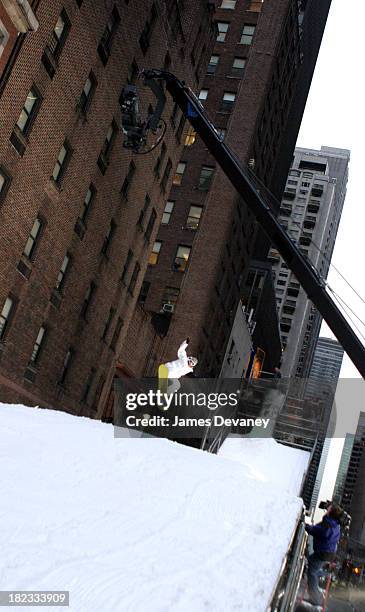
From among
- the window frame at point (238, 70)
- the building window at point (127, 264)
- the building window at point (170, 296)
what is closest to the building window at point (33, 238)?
the building window at point (127, 264)

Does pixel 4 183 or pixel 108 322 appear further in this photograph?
pixel 108 322

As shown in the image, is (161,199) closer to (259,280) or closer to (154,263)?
(154,263)

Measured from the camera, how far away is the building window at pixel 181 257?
5167 centimetres

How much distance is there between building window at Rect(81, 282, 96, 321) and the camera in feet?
102

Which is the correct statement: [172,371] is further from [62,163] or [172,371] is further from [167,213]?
[167,213]

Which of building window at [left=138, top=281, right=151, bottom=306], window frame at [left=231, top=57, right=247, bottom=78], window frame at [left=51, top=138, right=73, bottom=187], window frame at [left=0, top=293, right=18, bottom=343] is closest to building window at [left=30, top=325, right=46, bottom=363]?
window frame at [left=0, top=293, right=18, bottom=343]

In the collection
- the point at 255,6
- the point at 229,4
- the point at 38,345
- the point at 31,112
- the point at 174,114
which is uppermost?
the point at 255,6

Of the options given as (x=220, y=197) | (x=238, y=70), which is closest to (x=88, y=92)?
(x=220, y=197)

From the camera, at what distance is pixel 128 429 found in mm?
15047

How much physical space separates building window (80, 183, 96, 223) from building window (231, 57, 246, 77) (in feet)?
114

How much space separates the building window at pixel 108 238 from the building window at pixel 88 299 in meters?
1.80

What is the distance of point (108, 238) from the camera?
32375 millimetres

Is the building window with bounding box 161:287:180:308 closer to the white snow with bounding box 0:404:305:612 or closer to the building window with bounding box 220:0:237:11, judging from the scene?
the building window with bounding box 220:0:237:11

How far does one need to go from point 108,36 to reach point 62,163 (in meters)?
6.56
